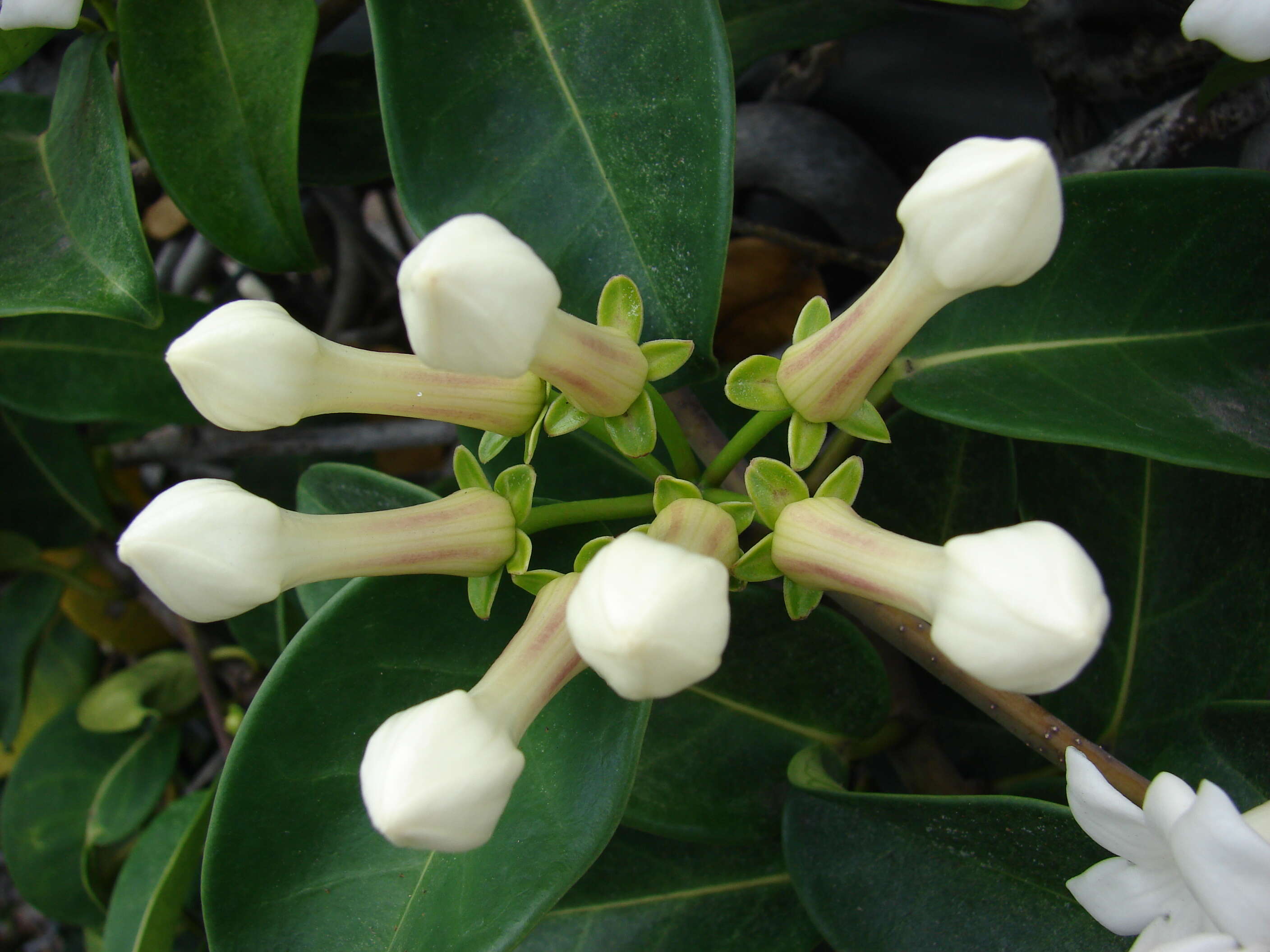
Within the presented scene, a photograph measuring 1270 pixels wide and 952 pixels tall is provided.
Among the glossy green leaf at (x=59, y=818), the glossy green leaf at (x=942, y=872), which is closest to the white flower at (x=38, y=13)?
the glossy green leaf at (x=942, y=872)

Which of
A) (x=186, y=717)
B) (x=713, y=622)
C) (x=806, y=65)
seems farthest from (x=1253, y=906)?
(x=186, y=717)

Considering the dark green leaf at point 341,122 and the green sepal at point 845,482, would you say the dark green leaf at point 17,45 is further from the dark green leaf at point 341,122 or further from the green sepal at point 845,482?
the green sepal at point 845,482

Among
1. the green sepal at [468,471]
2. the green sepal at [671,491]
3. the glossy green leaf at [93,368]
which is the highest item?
the green sepal at [671,491]

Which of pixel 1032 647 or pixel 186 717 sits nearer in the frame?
pixel 1032 647

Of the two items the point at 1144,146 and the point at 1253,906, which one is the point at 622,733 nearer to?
the point at 1253,906

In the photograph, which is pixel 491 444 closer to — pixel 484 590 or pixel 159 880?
pixel 484 590

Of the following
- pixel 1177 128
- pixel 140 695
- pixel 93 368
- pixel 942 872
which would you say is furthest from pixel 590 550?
pixel 140 695

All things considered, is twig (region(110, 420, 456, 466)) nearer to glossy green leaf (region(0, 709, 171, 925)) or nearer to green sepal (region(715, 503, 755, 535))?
glossy green leaf (region(0, 709, 171, 925))
